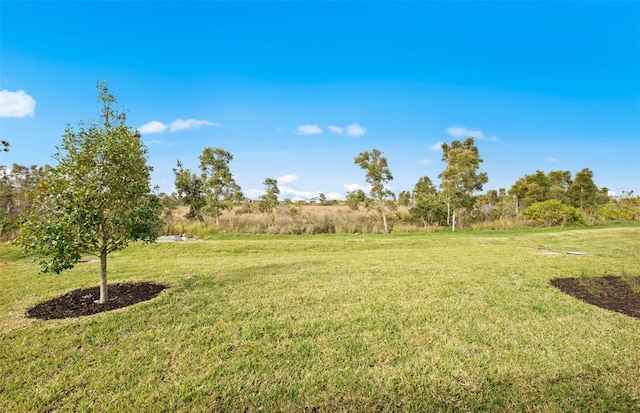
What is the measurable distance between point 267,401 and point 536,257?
29.5 feet

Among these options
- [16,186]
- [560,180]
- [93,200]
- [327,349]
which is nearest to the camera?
[327,349]

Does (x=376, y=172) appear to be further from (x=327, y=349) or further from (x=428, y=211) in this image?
(x=327, y=349)

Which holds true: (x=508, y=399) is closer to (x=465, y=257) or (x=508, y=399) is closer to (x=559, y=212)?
(x=465, y=257)

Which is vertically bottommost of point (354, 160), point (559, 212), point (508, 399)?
point (508, 399)

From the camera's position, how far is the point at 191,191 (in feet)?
67.8

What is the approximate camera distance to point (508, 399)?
2570mm

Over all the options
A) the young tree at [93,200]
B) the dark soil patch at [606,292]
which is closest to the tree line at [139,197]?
the young tree at [93,200]

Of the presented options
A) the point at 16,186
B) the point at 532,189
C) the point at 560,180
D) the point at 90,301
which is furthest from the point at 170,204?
the point at 560,180

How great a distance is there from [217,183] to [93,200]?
1512 cm

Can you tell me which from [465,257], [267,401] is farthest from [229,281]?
[465,257]

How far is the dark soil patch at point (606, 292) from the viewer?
4.60m

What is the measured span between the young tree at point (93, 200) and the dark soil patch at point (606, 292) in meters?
6.99

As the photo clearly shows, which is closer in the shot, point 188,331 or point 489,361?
point 489,361

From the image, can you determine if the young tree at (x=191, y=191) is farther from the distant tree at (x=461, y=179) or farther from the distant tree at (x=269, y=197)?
the distant tree at (x=461, y=179)
